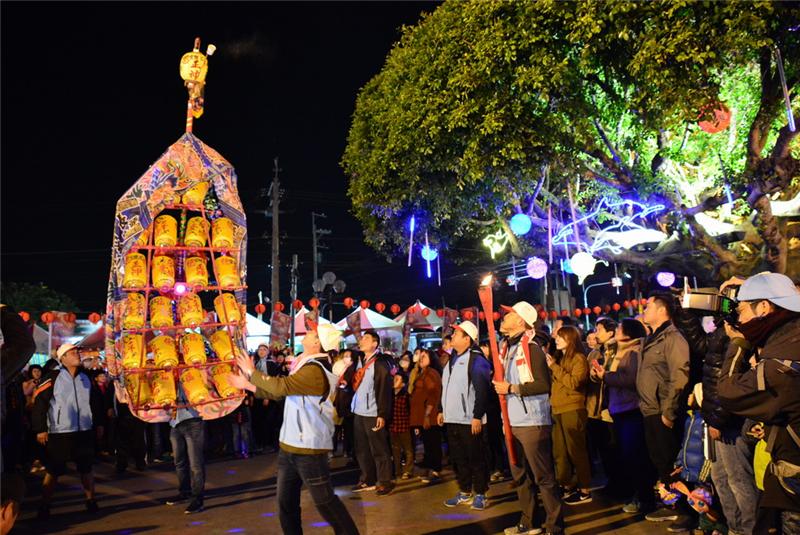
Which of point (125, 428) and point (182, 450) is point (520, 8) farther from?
point (125, 428)

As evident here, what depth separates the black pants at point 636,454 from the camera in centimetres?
722

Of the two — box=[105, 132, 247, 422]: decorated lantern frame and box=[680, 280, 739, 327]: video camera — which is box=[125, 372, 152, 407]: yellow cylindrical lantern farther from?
box=[680, 280, 739, 327]: video camera

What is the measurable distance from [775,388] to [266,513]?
20.3 ft

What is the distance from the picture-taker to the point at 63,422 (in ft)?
27.0

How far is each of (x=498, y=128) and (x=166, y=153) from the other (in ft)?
20.8

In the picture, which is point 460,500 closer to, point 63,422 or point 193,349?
point 193,349

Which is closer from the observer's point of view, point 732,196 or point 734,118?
point 732,196

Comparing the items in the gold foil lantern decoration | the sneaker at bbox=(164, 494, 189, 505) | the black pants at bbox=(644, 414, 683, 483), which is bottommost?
the sneaker at bbox=(164, 494, 189, 505)

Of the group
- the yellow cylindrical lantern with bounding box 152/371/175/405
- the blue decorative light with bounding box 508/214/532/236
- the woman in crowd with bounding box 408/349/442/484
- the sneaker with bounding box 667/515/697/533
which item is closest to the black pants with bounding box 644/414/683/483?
the sneaker with bounding box 667/515/697/533

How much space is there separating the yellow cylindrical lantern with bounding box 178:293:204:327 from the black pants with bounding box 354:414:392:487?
10.6 feet

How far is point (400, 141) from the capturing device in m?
13.1

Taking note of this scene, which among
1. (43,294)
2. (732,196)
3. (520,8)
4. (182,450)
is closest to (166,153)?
(182,450)

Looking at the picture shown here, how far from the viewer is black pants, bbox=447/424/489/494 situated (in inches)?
310

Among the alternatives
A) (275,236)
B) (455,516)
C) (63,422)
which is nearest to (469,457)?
(455,516)
